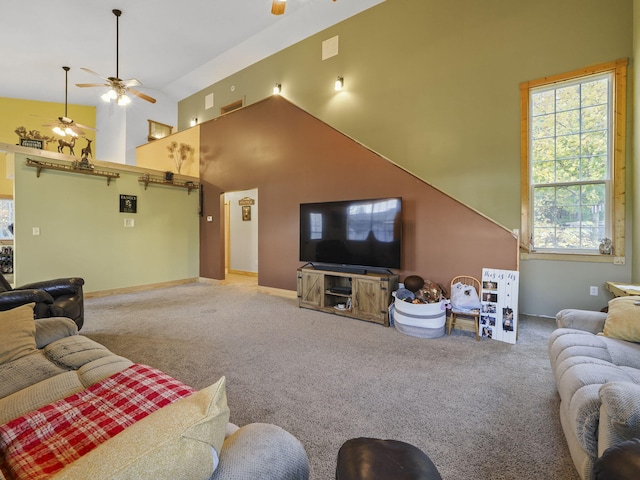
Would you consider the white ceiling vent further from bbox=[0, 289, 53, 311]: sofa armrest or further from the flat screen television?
bbox=[0, 289, 53, 311]: sofa armrest

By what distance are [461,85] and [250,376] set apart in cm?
480

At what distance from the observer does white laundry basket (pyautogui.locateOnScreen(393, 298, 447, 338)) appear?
3.25 meters

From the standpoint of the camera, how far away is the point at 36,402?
116 centimetres

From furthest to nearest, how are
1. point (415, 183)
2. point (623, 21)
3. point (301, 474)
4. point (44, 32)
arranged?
1. point (44, 32)
2. point (415, 183)
3. point (623, 21)
4. point (301, 474)

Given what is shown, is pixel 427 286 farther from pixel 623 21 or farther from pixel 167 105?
pixel 167 105

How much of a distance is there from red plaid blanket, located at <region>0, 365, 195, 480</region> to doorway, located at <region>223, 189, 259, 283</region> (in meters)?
6.29

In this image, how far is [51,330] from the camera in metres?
1.88

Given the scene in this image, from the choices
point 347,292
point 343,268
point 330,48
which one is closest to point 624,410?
point 347,292

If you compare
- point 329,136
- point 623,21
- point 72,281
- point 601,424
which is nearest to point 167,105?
point 329,136

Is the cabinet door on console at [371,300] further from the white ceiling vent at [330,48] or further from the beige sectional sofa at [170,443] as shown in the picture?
the white ceiling vent at [330,48]

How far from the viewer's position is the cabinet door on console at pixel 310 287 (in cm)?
433

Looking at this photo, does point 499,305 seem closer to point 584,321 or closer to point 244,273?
point 584,321

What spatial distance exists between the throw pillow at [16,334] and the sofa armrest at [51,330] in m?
0.09

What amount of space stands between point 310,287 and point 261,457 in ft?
12.1
